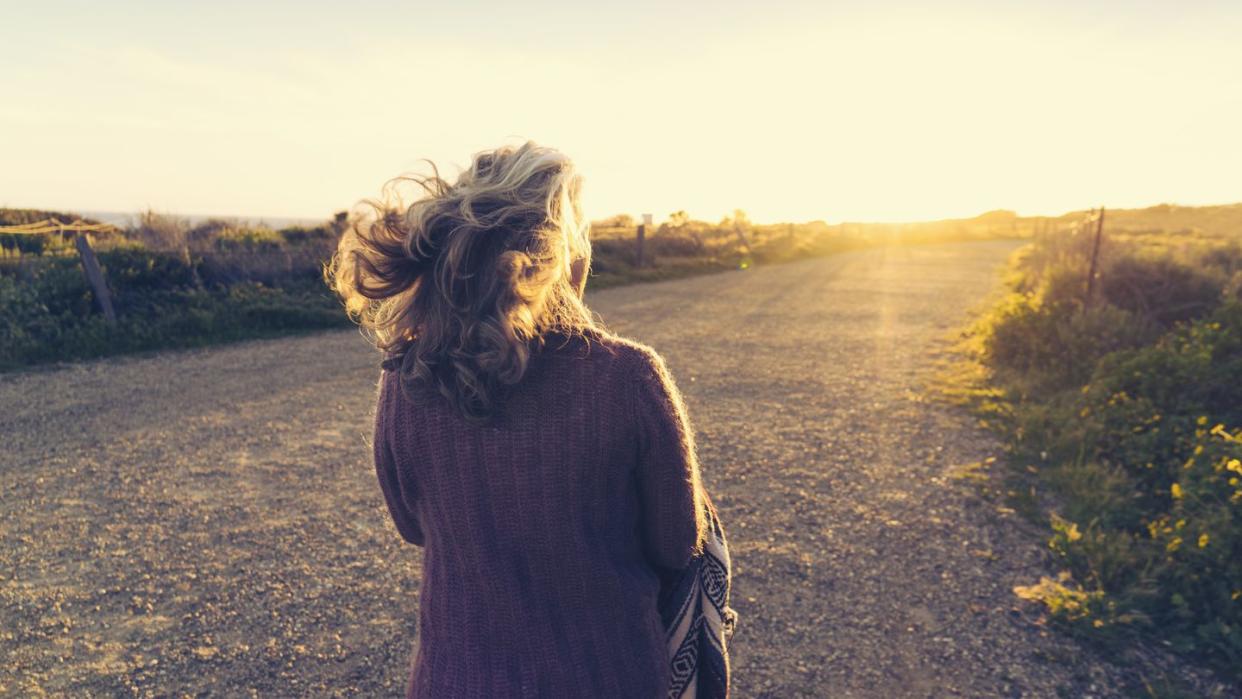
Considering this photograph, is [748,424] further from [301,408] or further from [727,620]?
[727,620]

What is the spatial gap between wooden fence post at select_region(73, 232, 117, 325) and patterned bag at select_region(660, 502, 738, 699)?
1069 cm

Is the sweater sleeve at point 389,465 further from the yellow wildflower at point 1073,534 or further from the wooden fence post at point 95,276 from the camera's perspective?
the wooden fence post at point 95,276

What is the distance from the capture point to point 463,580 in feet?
4.40

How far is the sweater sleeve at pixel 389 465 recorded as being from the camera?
1372 mm

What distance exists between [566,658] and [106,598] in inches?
137

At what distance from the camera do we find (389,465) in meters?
1.43

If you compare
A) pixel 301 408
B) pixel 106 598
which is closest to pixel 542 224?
pixel 106 598

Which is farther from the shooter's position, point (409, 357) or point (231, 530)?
point (231, 530)

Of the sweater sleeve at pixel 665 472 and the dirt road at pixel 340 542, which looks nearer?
the sweater sleeve at pixel 665 472

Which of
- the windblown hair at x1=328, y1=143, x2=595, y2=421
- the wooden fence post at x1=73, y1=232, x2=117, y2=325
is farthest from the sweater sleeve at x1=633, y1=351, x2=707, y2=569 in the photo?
the wooden fence post at x1=73, y1=232, x2=117, y2=325

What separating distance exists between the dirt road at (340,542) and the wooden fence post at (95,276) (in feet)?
5.65

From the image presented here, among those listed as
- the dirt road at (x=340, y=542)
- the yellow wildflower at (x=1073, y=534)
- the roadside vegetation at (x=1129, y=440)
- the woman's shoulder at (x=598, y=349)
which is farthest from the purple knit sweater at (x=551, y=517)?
the yellow wildflower at (x=1073, y=534)

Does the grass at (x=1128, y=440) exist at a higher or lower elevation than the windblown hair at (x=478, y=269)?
lower

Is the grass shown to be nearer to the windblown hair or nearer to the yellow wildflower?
the yellow wildflower
